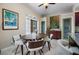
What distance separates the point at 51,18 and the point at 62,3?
1.03 feet

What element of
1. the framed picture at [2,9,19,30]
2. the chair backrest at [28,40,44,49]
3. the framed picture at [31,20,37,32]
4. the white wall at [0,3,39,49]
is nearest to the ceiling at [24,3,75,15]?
the white wall at [0,3,39,49]

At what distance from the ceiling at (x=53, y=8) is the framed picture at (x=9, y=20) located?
0.29m

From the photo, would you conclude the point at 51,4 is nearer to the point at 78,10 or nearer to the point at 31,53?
the point at 78,10

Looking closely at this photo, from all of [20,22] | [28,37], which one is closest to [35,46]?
[28,37]

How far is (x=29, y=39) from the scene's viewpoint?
1.92m

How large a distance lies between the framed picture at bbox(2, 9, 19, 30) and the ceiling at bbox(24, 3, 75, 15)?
0.96 feet

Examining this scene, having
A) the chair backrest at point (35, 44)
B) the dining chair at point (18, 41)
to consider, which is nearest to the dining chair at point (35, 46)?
the chair backrest at point (35, 44)

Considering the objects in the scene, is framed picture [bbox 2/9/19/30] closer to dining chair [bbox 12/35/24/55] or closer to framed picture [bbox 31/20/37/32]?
dining chair [bbox 12/35/24/55]

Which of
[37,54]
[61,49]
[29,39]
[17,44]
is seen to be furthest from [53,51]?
[17,44]

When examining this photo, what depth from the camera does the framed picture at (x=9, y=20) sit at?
185cm

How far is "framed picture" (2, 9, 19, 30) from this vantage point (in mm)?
1852

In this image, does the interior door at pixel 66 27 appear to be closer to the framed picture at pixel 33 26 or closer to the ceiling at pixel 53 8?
the ceiling at pixel 53 8

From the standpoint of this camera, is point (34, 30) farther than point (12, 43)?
Yes

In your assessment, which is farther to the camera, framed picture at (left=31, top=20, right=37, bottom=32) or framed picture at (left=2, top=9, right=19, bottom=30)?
framed picture at (left=31, top=20, right=37, bottom=32)
